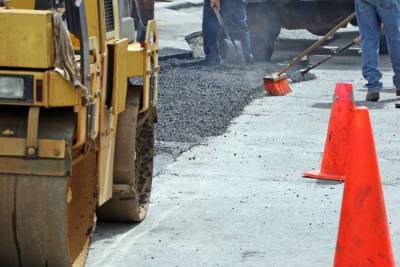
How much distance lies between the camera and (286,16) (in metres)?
16.2

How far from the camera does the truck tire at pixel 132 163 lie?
6.43 meters

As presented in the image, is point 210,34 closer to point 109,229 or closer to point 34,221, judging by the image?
point 109,229

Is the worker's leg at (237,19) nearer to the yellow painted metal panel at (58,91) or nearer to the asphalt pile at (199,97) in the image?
the asphalt pile at (199,97)

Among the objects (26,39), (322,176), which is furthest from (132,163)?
(322,176)

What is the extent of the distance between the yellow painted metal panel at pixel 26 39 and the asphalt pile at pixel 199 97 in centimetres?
457

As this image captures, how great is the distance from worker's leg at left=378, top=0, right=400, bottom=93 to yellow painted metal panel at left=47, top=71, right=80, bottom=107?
7.79m

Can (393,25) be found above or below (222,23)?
above

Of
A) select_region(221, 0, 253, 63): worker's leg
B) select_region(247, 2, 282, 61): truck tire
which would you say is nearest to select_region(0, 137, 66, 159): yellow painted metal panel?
select_region(221, 0, 253, 63): worker's leg

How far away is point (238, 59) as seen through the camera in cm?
1527

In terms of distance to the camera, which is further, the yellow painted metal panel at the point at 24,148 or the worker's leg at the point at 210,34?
the worker's leg at the point at 210,34

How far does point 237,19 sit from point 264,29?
3.67ft

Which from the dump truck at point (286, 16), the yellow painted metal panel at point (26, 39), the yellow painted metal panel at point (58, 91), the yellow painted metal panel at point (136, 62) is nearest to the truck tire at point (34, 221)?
the yellow painted metal panel at point (58, 91)

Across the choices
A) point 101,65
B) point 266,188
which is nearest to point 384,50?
point 266,188

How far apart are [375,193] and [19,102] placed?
1570 millimetres
